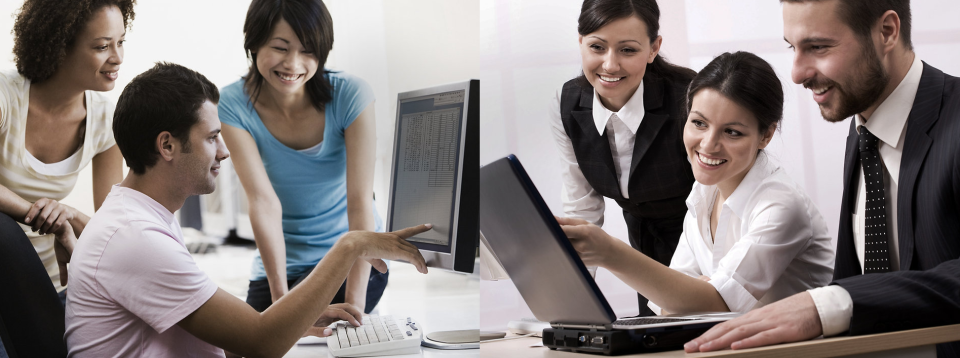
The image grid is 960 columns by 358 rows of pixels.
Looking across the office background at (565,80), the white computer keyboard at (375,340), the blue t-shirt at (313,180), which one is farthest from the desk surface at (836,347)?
the office background at (565,80)

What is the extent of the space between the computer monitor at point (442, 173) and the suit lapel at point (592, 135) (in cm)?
61

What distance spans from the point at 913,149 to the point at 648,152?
83cm

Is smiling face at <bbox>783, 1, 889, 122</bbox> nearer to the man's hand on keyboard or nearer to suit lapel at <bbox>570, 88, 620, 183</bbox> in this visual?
suit lapel at <bbox>570, 88, 620, 183</bbox>

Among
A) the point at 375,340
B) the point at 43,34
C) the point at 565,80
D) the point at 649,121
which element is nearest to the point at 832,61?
the point at 649,121

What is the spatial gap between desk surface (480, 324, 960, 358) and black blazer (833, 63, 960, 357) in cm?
4

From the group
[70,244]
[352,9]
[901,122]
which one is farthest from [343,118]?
[901,122]

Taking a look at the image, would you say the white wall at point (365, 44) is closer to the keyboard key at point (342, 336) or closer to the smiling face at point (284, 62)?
the smiling face at point (284, 62)

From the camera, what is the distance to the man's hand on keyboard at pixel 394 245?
4.69 ft

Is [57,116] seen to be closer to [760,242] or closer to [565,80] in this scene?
[760,242]

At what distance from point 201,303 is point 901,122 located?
4.42 feet

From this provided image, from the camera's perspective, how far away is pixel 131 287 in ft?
4.01

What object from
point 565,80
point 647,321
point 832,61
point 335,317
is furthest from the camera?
point 565,80

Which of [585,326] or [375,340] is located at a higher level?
[585,326]

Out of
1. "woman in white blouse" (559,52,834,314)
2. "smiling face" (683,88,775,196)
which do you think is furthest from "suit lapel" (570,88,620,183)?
"smiling face" (683,88,775,196)
